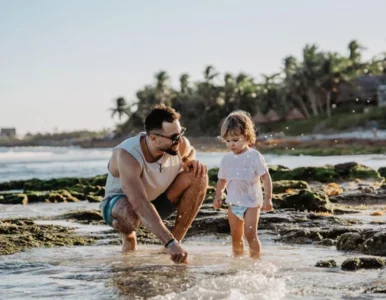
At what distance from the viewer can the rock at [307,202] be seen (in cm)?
1010

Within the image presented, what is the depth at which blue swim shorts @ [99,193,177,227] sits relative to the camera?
21.0ft

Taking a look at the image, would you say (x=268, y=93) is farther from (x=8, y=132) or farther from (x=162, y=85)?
(x=8, y=132)

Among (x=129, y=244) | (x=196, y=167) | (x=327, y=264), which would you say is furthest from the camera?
(x=129, y=244)

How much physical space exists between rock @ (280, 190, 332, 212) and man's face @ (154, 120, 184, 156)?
4.39 meters

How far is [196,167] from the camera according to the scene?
6.55 metres

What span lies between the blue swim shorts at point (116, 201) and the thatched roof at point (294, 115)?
7029 cm

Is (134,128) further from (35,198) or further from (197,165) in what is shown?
(197,165)

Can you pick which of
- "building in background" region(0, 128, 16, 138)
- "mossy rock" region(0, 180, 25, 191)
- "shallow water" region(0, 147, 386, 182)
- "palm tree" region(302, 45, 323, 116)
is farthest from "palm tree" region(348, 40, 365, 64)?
"building in background" region(0, 128, 16, 138)

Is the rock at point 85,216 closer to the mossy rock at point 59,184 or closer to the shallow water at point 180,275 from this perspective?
the shallow water at point 180,275

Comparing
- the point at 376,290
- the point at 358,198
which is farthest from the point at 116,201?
the point at 358,198

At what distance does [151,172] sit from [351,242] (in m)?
1.90

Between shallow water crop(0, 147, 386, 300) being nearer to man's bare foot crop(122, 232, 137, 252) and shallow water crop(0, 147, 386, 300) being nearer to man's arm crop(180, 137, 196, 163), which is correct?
man's bare foot crop(122, 232, 137, 252)

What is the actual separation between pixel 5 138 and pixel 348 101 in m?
108

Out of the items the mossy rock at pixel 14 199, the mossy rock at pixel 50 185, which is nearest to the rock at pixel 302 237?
the mossy rock at pixel 14 199
